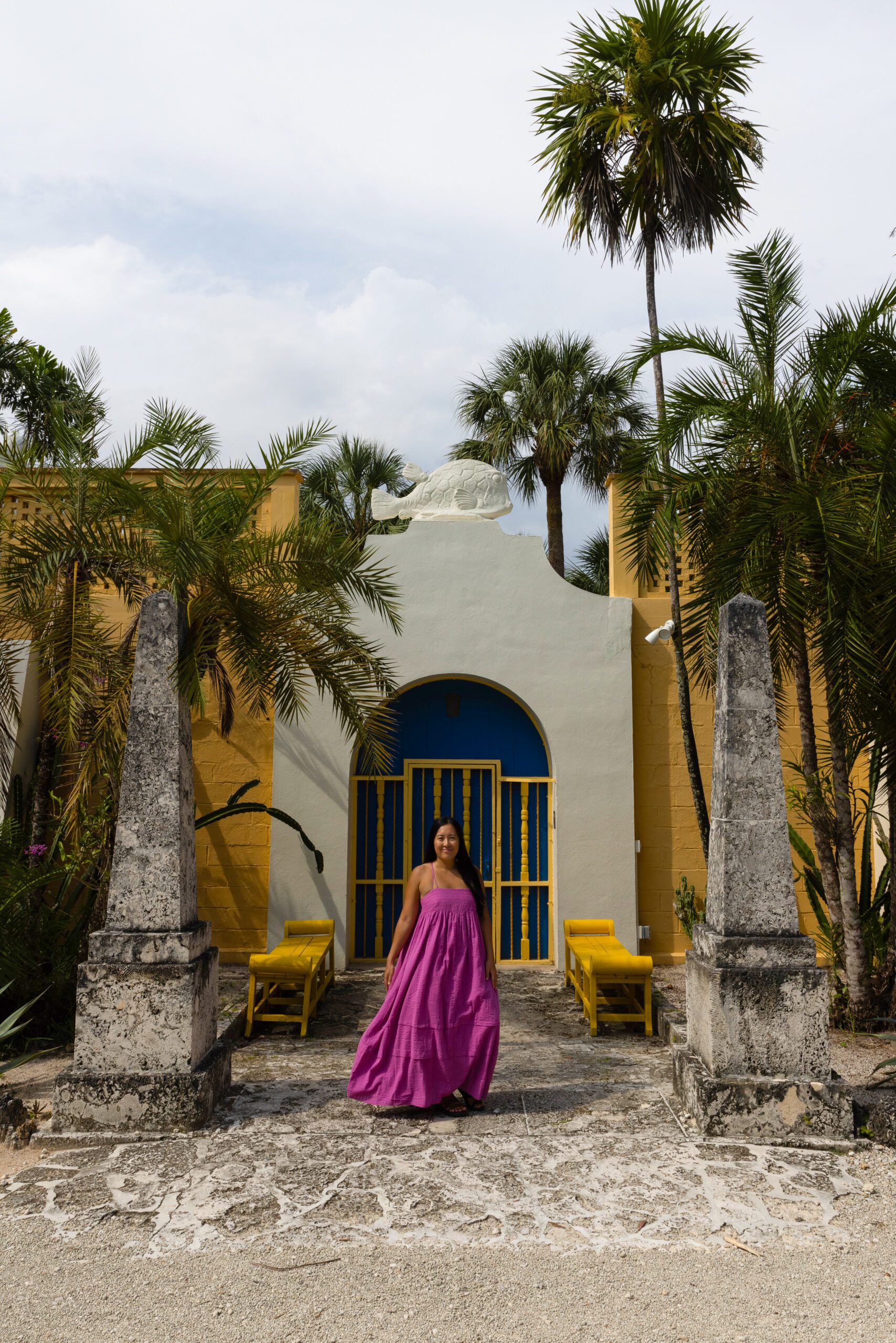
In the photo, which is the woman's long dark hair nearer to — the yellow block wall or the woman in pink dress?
the woman in pink dress

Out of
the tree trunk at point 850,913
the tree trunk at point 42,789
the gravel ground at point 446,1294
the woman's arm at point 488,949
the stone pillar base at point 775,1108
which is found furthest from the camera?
the tree trunk at point 42,789

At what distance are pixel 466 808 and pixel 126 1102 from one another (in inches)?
200

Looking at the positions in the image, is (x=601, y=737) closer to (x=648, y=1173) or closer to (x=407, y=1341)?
(x=648, y=1173)

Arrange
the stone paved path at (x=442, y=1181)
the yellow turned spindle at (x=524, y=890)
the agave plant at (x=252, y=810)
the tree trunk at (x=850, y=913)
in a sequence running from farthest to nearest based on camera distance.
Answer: the yellow turned spindle at (x=524, y=890), the agave plant at (x=252, y=810), the tree trunk at (x=850, y=913), the stone paved path at (x=442, y=1181)

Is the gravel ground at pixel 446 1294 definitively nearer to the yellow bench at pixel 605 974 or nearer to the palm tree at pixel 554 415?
the yellow bench at pixel 605 974

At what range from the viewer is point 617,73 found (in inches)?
345

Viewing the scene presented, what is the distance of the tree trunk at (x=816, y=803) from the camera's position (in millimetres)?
7082

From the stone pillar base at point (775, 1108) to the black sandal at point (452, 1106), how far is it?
128 cm

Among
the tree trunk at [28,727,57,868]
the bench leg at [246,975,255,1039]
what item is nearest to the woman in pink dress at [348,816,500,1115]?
the bench leg at [246,975,255,1039]

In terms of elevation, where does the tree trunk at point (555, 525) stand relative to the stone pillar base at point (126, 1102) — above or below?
above

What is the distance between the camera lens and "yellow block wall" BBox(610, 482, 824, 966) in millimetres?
9406

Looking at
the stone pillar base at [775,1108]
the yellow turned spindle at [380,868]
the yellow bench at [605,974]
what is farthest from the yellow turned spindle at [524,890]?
the stone pillar base at [775,1108]

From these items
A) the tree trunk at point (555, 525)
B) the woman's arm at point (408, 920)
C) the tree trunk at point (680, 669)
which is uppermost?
the tree trunk at point (555, 525)

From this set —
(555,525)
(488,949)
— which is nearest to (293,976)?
(488,949)
